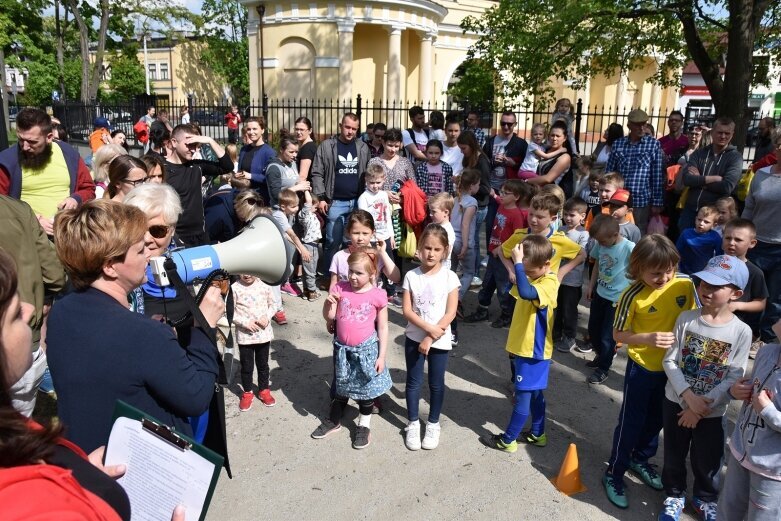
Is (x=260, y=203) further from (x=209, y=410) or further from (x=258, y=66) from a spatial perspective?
(x=258, y=66)

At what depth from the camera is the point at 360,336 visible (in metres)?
3.72

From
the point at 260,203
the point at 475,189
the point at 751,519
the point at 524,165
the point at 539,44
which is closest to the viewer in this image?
the point at 751,519

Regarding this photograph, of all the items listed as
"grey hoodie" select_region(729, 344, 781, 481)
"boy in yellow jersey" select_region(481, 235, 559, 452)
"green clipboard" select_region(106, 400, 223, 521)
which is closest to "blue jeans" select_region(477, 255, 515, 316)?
"boy in yellow jersey" select_region(481, 235, 559, 452)

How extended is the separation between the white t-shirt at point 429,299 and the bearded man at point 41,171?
101 inches

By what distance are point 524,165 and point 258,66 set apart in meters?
18.5

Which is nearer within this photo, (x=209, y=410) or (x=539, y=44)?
(x=209, y=410)

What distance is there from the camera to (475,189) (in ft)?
20.2

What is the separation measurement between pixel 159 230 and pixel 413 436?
7.13 feet

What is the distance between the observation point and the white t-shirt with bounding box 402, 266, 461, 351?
374 centimetres

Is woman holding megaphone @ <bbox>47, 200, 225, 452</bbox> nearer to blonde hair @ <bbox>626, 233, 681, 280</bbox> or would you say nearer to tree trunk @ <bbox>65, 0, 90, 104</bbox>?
blonde hair @ <bbox>626, 233, 681, 280</bbox>

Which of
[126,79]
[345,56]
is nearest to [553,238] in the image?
[345,56]

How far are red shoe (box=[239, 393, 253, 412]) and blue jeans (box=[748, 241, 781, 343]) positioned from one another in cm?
463

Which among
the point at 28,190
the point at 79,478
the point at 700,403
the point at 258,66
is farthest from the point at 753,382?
the point at 258,66

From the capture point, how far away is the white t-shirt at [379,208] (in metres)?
6.17
